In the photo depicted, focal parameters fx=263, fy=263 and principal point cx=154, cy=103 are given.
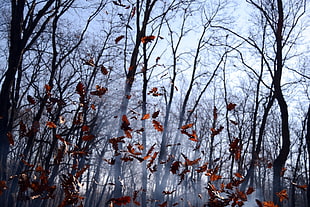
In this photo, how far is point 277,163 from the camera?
4668mm

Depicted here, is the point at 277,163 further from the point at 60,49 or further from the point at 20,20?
the point at 60,49

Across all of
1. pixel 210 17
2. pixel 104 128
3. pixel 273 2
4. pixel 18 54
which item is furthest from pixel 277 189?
pixel 104 128

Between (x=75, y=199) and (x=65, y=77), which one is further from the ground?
(x=65, y=77)

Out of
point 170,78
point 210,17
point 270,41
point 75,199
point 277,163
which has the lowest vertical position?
point 75,199

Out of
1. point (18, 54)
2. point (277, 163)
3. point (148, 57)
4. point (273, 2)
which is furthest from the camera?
point (148, 57)

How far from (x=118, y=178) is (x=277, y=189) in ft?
10.6

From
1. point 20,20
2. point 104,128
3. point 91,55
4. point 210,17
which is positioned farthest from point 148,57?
point 104,128

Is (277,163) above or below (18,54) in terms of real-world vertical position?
below

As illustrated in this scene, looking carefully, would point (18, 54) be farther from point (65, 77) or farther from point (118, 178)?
point (65, 77)

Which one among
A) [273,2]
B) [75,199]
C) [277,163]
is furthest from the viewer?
[273,2]

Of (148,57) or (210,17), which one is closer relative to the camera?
(148,57)

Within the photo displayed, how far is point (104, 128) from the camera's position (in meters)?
12.2

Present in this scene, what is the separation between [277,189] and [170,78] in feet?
17.4

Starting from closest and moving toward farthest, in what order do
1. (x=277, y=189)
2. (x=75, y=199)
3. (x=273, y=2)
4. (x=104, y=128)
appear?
(x=75, y=199) → (x=277, y=189) → (x=273, y=2) → (x=104, y=128)
